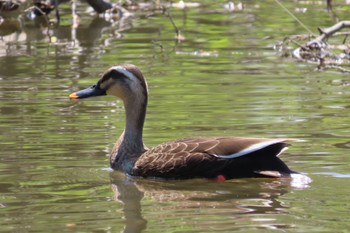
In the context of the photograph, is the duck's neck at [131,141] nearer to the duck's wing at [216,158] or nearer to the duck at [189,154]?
the duck at [189,154]

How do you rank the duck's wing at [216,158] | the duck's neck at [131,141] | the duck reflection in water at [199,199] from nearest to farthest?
the duck reflection in water at [199,199]
the duck's wing at [216,158]
the duck's neck at [131,141]

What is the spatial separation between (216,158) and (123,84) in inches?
63.9

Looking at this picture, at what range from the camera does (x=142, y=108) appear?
11031 millimetres

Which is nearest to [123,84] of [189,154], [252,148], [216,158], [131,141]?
[131,141]

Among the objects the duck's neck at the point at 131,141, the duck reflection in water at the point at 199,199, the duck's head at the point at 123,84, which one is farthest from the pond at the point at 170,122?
the duck's head at the point at 123,84

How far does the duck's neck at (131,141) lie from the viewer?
10602mm

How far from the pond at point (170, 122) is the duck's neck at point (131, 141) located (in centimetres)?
17

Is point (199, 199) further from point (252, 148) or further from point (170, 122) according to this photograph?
point (170, 122)

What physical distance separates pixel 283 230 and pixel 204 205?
115cm

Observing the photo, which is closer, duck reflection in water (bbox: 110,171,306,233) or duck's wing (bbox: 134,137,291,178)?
duck reflection in water (bbox: 110,171,306,233)

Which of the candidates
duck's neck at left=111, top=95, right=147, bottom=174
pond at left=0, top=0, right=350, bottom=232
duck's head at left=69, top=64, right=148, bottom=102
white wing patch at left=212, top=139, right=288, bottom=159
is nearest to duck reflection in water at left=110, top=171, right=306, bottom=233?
pond at left=0, top=0, right=350, bottom=232

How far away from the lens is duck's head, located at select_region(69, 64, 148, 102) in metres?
10.9

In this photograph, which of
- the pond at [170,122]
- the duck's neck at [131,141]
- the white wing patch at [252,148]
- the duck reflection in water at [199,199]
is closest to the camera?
the duck reflection in water at [199,199]

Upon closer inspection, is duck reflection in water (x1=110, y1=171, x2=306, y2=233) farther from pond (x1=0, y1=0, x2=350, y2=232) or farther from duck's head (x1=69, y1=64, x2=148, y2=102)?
duck's head (x1=69, y1=64, x2=148, y2=102)
